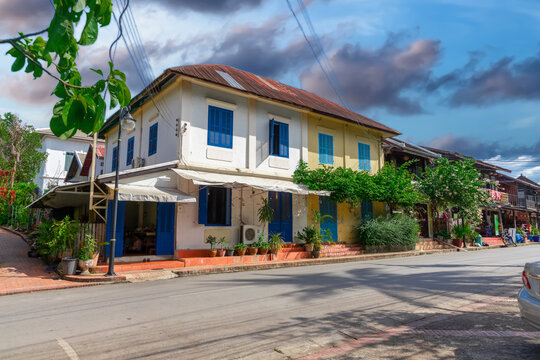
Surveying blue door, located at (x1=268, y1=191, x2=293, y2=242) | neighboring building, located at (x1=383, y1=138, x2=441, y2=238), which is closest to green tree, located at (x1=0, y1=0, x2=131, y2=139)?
blue door, located at (x1=268, y1=191, x2=293, y2=242)

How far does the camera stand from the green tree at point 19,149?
26.7 meters

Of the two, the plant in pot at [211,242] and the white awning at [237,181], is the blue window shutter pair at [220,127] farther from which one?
the plant in pot at [211,242]

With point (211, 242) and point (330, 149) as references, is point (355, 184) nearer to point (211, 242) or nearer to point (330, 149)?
point (330, 149)

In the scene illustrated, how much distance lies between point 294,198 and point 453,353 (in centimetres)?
1226

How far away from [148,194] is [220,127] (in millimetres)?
4494

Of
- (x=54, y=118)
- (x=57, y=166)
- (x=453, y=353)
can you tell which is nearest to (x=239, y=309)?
(x=453, y=353)

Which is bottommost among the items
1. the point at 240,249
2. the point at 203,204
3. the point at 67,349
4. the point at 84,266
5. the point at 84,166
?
the point at 67,349

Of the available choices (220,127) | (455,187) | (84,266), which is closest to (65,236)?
(84,266)

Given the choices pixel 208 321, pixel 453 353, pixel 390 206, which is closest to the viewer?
pixel 453 353

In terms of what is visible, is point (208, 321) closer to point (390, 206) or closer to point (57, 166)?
point (390, 206)

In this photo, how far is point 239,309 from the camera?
6.16m

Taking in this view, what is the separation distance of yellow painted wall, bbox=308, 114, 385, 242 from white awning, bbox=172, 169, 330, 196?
2.49 metres

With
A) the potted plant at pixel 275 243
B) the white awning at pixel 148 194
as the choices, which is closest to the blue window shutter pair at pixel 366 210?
the potted plant at pixel 275 243

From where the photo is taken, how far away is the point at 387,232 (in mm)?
17469
